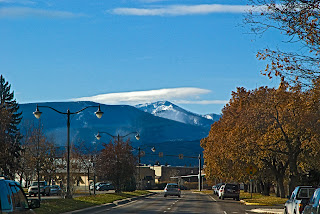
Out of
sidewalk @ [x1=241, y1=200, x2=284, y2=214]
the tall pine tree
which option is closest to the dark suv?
sidewalk @ [x1=241, y1=200, x2=284, y2=214]

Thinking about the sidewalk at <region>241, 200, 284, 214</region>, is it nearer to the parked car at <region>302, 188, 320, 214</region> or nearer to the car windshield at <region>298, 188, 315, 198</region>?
the car windshield at <region>298, 188, 315, 198</region>

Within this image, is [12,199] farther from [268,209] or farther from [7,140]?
[7,140]

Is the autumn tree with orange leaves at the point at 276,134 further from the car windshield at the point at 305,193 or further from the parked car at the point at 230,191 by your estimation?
the car windshield at the point at 305,193

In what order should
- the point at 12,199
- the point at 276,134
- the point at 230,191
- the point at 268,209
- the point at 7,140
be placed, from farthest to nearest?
the point at 230,191
the point at 7,140
the point at 276,134
the point at 268,209
the point at 12,199

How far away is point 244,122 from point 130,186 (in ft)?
93.6

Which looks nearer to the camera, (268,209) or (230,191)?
(268,209)

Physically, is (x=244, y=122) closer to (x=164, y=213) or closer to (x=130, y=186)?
(x=164, y=213)

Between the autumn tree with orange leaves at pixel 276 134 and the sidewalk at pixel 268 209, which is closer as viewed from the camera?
the sidewalk at pixel 268 209

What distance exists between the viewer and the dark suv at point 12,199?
38.3 ft

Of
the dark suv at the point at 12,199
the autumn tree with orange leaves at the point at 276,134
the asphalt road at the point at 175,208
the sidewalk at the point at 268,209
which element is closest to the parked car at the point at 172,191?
the autumn tree with orange leaves at the point at 276,134

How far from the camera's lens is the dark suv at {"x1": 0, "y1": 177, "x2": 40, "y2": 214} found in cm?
1166

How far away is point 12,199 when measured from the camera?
40.4 feet

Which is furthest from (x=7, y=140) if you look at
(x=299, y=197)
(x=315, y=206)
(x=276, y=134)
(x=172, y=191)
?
(x=315, y=206)

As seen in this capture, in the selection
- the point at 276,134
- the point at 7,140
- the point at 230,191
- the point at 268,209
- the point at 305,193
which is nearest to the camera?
the point at 305,193
